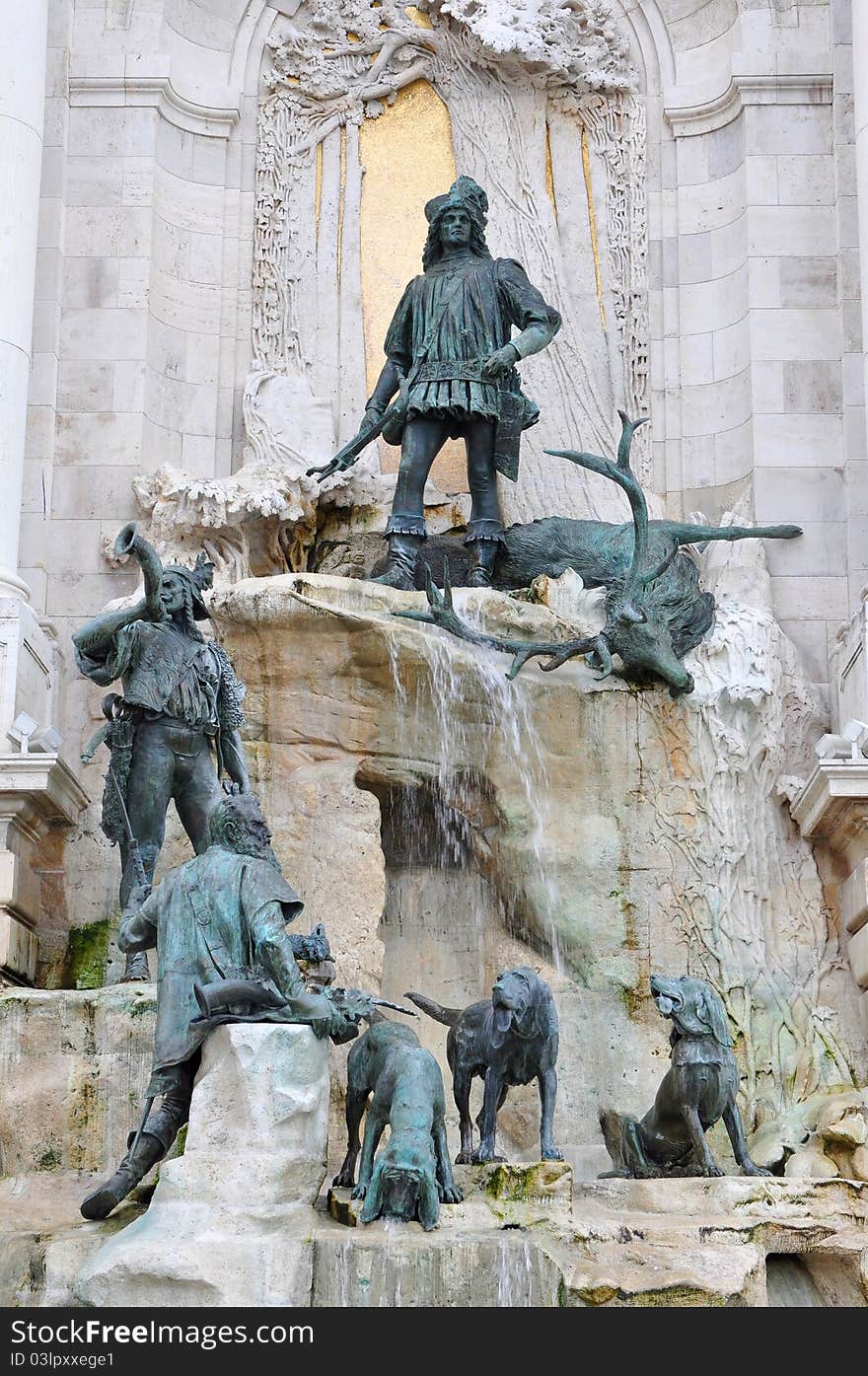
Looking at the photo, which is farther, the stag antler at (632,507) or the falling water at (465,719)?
the stag antler at (632,507)

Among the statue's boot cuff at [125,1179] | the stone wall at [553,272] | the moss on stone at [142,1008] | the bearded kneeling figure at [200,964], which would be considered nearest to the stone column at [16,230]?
the stone wall at [553,272]

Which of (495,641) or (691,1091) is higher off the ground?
Answer: (495,641)

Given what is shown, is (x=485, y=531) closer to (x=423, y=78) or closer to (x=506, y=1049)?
(x=423, y=78)

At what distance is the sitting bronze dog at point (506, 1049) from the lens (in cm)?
915

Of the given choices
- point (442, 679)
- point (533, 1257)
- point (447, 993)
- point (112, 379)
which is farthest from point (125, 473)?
point (533, 1257)

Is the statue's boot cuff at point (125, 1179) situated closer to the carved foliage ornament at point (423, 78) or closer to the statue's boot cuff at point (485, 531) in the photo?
the statue's boot cuff at point (485, 531)

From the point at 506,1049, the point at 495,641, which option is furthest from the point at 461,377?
the point at 506,1049

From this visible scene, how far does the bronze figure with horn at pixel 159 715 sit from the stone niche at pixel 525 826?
0.90 meters

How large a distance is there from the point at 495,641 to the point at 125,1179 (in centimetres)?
456

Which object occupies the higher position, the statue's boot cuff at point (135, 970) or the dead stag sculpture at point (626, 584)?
the dead stag sculpture at point (626, 584)

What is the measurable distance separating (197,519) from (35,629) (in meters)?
1.50

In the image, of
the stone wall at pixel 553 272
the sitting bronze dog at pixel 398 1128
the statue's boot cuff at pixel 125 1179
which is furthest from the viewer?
the stone wall at pixel 553 272

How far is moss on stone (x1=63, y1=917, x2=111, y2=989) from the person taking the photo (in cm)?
1226

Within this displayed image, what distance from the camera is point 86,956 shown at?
1245 centimetres
